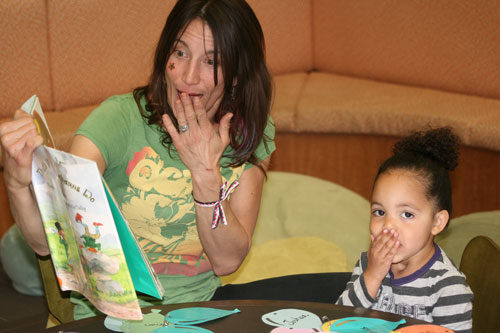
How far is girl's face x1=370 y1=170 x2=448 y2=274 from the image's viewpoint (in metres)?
1.32

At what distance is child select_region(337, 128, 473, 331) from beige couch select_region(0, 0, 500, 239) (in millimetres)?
1129

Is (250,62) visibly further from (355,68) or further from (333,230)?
(355,68)

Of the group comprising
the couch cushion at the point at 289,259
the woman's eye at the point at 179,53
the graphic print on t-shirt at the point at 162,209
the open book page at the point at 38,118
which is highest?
the woman's eye at the point at 179,53

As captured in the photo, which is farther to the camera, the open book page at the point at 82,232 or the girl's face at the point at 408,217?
the girl's face at the point at 408,217

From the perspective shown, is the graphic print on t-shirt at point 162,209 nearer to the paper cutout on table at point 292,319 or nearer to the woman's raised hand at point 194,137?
the woman's raised hand at point 194,137

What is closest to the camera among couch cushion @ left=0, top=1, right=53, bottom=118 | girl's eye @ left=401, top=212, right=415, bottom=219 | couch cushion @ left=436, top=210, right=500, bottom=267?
girl's eye @ left=401, top=212, right=415, bottom=219

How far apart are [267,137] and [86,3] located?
53.4 inches

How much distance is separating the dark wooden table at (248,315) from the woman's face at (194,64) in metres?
0.46

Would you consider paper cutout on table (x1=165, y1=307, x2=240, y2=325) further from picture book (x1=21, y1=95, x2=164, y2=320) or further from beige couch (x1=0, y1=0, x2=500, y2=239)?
beige couch (x1=0, y1=0, x2=500, y2=239)

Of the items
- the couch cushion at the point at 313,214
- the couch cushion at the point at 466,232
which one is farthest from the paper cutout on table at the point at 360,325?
the couch cushion at the point at 313,214

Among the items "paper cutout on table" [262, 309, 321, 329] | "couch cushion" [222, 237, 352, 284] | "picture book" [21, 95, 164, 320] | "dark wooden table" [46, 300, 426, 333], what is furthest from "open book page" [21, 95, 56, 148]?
"couch cushion" [222, 237, 352, 284]

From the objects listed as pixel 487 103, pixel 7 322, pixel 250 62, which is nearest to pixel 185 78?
pixel 250 62

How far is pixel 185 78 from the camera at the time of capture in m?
1.31

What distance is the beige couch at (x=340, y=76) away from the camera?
2.48 metres
